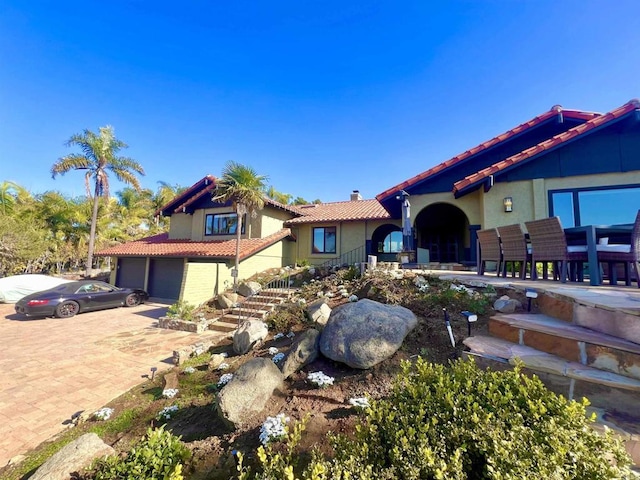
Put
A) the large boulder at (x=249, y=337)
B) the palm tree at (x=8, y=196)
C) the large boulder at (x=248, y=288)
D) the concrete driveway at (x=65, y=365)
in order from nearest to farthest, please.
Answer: the concrete driveway at (x=65, y=365) → the large boulder at (x=249, y=337) → the large boulder at (x=248, y=288) → the palm tree at (x=8, y=196)

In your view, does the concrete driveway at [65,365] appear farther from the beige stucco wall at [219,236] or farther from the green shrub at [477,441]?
the beige stucco wall at [219,236]

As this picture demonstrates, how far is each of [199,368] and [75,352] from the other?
3.66 metres

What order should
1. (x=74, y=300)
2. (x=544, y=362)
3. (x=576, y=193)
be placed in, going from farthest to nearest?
(x=74, y=300)
(x=576, y=193)
(x=544, y=362)

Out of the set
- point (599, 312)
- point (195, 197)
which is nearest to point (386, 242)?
point (195, 197)

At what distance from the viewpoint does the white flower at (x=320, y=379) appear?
3107 mm

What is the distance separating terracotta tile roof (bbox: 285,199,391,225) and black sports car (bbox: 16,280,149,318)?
8772 mm

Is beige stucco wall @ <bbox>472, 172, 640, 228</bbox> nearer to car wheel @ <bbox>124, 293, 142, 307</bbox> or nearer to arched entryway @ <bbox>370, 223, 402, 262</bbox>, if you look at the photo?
arched entryway @ <bbox>370, 223, 402, 262</bbox>

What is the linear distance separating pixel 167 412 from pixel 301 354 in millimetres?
1783

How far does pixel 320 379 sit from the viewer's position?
3.16 m

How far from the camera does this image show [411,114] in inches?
458

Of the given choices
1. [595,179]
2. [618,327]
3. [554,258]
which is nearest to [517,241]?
[554,258]

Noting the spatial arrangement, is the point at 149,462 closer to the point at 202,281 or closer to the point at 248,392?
the point at 248,392

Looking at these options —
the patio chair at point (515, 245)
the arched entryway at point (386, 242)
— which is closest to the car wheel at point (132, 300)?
the arched entryway at point (386, 242)

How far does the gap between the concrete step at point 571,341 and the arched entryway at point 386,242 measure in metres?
10.8
